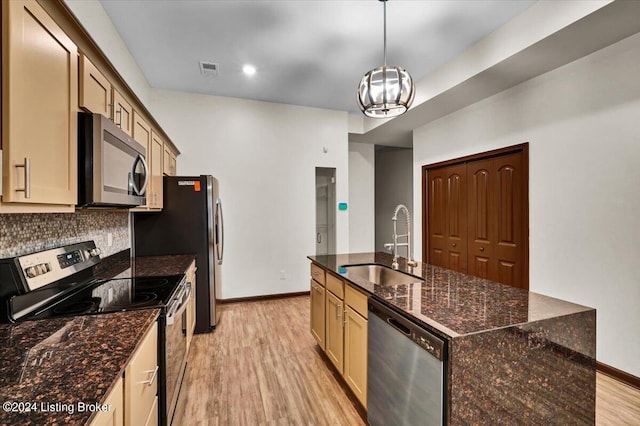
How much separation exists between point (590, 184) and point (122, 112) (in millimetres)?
3728

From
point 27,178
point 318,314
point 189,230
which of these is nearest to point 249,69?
point 189,230

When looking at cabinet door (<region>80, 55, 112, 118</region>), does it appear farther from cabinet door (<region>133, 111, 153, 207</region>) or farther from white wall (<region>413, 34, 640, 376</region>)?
white wall (<region>413, 34, 640, 376</region>)

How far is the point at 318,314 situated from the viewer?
2713 mm

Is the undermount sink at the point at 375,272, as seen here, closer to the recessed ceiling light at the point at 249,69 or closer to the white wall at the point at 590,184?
the white wall at the point at 590,184

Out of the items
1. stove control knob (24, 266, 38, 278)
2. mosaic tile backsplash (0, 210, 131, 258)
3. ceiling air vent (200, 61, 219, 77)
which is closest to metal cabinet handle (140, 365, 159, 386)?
stove control knob (24, 266, 38, 278)

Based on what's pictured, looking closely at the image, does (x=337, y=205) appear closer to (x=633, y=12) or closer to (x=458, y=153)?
(x=458, y=153)

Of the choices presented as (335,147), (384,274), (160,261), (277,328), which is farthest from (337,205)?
(160,261)

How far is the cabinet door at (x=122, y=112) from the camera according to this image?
1846mm

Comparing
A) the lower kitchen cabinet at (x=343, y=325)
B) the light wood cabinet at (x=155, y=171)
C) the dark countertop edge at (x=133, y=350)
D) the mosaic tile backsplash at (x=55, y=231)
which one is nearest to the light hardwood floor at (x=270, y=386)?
the lower kitchen cabinet at (x=343, y=325)

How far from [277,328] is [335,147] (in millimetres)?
2969

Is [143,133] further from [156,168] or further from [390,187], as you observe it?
[390,187]

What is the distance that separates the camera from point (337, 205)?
500cm

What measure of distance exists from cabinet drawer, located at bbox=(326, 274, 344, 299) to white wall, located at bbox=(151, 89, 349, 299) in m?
2.31

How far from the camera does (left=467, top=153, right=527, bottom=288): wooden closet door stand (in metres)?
3.26
